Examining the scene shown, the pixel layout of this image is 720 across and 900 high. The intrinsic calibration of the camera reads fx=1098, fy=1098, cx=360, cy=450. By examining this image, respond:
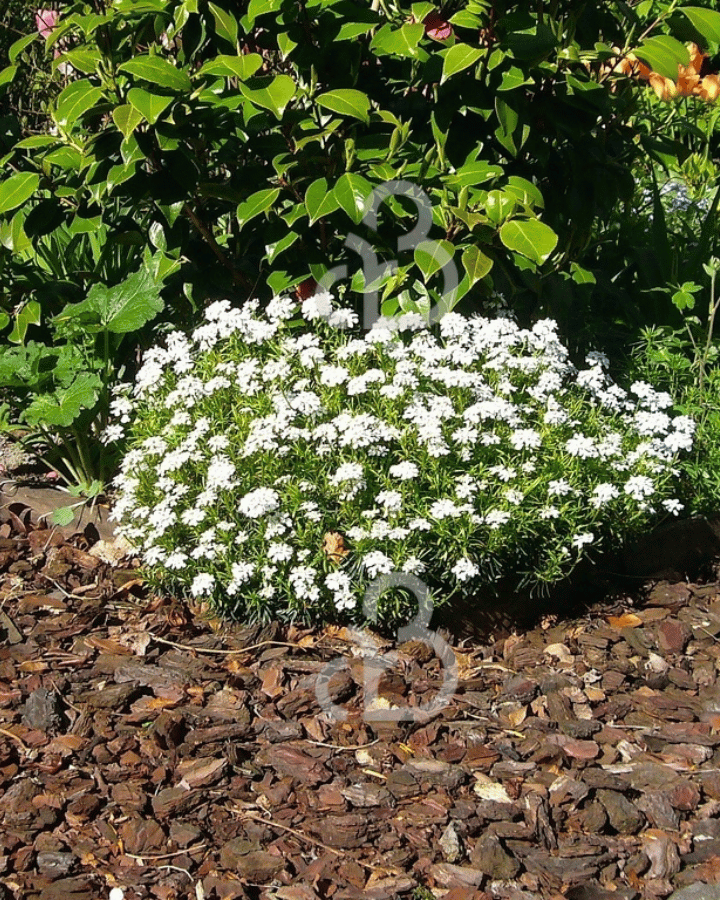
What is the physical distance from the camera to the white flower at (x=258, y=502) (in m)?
2.87

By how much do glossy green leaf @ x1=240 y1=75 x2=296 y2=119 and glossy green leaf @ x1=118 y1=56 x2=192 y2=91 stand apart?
6.8 inches

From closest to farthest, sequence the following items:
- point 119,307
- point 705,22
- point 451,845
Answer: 1. point 451,845
2. point 705,22
3. point 119,307

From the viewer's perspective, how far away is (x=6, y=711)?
9.53 ft

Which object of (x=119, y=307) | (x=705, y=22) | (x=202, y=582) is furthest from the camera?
(x=119, y=307)

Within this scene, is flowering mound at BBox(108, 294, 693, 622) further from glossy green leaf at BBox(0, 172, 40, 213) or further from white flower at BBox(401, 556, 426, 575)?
glossy green leaf at BBox(0, 172, 40, 213)

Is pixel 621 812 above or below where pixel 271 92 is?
below

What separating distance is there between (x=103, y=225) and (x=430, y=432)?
1631 millimetres

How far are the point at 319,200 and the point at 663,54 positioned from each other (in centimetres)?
107

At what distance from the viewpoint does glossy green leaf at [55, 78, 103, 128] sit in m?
3.06

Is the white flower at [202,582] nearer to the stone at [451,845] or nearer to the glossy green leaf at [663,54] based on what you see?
the stone at [451,845]

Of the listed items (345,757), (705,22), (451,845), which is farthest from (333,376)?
(705,22)

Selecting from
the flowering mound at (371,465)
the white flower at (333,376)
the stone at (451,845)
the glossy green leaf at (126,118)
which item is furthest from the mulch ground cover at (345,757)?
the glossy green leaf at (126,118)

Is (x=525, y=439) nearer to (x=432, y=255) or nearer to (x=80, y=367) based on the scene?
(x=432, y=255)

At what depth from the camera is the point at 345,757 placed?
2.72 m
